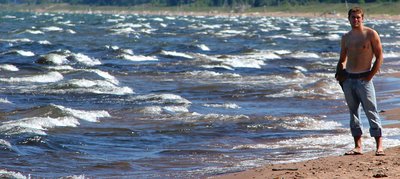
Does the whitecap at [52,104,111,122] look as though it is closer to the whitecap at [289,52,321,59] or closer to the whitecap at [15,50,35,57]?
the whitecap at [15,50,35,57]

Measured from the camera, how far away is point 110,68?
34.3 m

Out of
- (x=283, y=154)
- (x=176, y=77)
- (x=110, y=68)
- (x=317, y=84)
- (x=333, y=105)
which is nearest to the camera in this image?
(x=283, y=154)

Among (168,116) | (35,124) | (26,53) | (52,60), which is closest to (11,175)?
(35,124)

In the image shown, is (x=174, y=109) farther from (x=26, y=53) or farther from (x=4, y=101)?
(x=26, y=53)

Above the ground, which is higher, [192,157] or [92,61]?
[192,157]

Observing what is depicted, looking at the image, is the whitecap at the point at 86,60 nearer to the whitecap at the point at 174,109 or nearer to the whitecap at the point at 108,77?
the whitecap at the point at 108,77

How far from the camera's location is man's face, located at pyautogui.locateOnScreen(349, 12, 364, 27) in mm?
11143

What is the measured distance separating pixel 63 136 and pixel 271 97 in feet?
26.7

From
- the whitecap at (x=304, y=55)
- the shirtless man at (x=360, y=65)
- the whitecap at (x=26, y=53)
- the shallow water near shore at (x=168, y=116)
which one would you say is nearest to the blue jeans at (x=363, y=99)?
the shirtless man at (x=360, y=65)

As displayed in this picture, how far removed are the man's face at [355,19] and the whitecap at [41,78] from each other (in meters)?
17.7

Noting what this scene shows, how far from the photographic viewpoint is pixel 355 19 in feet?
36.6

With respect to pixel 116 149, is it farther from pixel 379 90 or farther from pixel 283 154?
pixel 379 90

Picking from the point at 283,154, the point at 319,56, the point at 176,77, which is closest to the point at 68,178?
the point at 283,154

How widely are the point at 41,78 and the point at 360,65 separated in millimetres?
18466
